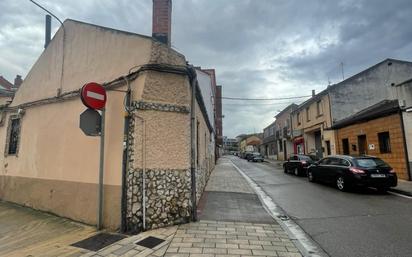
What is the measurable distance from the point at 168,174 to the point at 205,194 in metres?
4.08

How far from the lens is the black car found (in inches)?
380

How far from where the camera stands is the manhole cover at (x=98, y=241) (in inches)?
183

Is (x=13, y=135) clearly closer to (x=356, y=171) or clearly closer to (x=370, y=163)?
(x=356, y=171)

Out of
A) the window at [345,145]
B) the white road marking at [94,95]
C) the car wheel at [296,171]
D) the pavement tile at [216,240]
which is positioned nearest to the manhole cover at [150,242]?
the pavement tile at [216,240]

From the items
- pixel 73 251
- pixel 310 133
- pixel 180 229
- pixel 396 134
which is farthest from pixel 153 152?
pixel 310 133

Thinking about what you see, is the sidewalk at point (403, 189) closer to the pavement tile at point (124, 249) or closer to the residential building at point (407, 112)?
the residential building at point (407, 112)

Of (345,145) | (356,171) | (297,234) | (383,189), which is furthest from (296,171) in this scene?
(297,234)

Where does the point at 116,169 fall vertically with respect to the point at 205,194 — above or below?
above

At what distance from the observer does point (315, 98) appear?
22484mm

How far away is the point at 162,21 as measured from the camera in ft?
24.1

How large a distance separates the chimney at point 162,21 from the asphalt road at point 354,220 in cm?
621

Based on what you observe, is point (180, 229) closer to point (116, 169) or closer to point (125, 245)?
point (125, 245)

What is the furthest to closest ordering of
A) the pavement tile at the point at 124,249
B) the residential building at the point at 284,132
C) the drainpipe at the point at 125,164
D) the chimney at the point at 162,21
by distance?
the residential building at the point at 284,132
the chimney at the point at 162,21
the drainpipe at the point at 125,164
the pavement tile at the point at 124,249

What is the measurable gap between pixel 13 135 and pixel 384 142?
1776 centimetres
